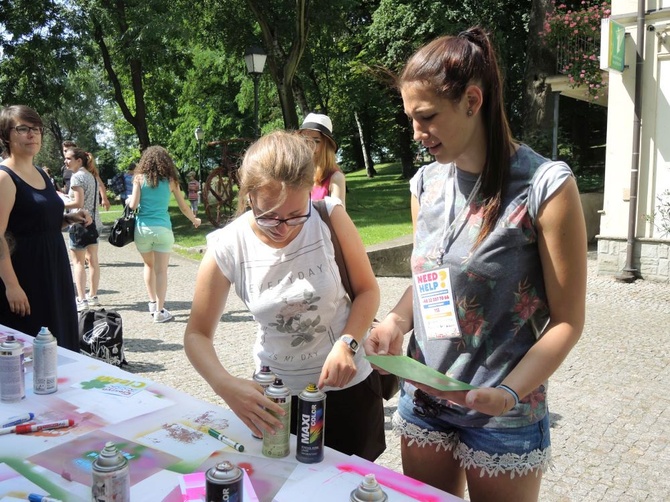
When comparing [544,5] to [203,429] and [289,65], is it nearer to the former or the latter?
[289,65]

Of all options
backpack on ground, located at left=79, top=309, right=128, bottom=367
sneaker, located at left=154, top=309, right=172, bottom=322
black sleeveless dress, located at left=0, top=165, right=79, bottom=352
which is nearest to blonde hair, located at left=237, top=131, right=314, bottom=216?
black sleeveless dress, located at left=0, top=165, right=79, bottom=352

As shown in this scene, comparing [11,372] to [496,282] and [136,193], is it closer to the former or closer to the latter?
[496,282]

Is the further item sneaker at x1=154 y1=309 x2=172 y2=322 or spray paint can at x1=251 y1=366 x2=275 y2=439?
sneaker at x1=154 y1=309 x2=172 y2=322

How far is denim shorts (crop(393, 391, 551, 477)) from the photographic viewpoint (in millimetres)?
1563

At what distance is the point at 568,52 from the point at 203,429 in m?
10.9

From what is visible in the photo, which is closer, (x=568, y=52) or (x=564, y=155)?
(x=568, y=52)

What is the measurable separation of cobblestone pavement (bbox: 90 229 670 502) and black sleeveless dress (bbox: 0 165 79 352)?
119 centimetres

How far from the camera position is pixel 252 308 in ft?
6.34

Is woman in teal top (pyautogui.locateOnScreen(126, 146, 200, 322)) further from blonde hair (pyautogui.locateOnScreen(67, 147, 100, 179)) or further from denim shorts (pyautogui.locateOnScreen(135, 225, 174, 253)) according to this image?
blonde hair (pyautogui.locateOnScreen(67, 147, 100, 179))

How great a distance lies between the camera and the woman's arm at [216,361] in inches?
63.1

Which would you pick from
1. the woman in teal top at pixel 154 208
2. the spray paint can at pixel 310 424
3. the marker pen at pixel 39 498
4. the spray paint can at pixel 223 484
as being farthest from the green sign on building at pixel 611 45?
the marker pen at pixel 39 498

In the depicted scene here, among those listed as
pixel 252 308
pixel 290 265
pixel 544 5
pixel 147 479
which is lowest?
pixel 147 479

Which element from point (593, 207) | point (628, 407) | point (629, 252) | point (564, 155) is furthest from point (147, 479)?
point (564, 155)

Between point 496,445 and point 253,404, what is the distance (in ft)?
2.13
